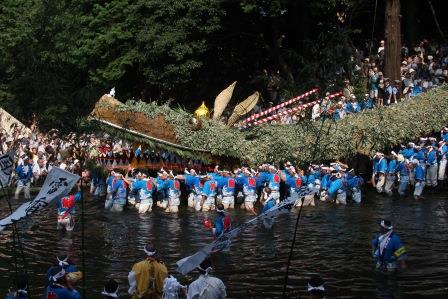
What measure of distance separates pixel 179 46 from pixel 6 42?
1246 centimetres

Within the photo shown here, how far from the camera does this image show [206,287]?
38.8 ft

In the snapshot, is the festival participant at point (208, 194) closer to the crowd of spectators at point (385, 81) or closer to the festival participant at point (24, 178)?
the crowd of spectators at point (385, 81)

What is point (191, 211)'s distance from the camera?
2806 centimetres

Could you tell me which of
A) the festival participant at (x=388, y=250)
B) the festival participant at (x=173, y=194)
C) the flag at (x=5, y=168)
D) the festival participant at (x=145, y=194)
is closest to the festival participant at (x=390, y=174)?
the festival participant at (x=173, y=194)

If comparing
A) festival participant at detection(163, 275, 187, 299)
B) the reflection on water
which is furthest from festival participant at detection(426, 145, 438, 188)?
festival participant at detection(163, 275, 187, 299)

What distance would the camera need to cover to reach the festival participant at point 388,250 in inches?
631

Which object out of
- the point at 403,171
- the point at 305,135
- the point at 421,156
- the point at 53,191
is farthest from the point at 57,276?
the point at 421,156

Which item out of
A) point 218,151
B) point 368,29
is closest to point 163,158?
point 218,151

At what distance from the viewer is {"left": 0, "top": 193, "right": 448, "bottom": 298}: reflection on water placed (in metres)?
16.8

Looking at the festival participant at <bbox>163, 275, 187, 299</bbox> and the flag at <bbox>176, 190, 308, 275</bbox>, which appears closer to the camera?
the flag at <bbox>176, 190, 308, 275</bbox>

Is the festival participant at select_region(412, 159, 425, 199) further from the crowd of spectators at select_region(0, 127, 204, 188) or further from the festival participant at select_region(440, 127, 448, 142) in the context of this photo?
the crowd of spectators at select_region(0, 127, 204, 188)

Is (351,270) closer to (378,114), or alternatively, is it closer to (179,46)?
(378,114)

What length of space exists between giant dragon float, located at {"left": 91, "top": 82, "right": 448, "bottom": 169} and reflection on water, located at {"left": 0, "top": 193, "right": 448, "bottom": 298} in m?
2.88

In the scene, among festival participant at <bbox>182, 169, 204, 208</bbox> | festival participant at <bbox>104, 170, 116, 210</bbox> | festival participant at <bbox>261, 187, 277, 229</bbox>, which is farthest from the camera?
festival participant at <bbox>182, 169, 204, 208</bbox>
